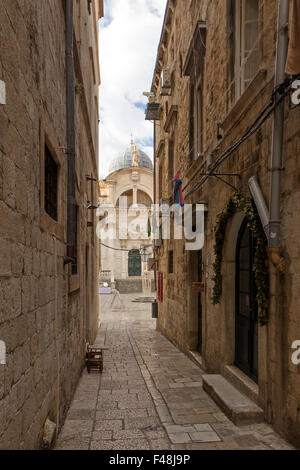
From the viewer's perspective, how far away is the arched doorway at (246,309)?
527 cm

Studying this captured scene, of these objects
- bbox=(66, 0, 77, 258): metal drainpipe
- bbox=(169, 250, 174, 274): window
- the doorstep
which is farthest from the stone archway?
→ bbox=(169, 250, 174, 274): window

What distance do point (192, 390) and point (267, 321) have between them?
2389mm

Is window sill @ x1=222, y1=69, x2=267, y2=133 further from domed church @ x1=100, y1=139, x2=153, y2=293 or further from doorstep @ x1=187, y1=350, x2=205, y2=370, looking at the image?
domed church @ x1=100, y1=139, x2=153, y2=293

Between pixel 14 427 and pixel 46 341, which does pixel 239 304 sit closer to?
pixel 46 341

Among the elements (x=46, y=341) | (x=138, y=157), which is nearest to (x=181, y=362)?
(x=46, y=341)

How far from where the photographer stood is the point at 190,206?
857cm

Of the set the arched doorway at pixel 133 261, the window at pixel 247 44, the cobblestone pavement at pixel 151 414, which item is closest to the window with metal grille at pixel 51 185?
the cobblestone pavement at pixel 151 414

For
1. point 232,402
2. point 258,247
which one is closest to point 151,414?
point 232,402

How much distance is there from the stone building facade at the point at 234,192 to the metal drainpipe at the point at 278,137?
0.07 meters

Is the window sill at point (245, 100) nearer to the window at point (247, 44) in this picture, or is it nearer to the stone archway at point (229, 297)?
the window at point (247, 44)

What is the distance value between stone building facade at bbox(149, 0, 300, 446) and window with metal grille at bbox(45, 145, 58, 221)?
8.58 feet

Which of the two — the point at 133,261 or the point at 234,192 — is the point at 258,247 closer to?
the point at 234,192

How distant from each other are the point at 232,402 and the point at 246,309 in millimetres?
1456

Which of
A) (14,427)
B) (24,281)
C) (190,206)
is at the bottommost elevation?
(14,427)
